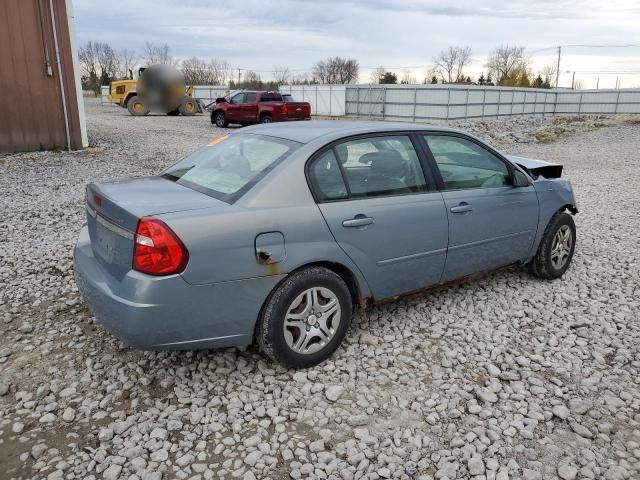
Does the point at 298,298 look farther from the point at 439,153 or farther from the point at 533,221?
the point at 533,221

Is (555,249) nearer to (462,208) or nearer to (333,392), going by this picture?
(462,208)

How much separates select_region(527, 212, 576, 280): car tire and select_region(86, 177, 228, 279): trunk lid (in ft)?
9.99

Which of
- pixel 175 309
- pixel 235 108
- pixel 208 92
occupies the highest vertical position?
pixel 208 92

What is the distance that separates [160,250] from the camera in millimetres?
2564

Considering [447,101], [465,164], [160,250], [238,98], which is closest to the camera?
[160,250]

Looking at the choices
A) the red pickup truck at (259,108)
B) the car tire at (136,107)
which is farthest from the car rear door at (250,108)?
the car tire at (136,107)

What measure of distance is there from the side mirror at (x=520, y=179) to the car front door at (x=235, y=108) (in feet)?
63.6

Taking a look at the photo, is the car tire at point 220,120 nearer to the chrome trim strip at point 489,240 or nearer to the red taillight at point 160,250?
the chrome trim strip at point 489,240

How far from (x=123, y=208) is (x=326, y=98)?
3018 cm

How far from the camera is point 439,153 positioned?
3.72m

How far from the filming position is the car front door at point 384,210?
3113mm

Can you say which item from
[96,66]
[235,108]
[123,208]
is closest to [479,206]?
[123,208]

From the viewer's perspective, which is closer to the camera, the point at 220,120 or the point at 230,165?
the point at 230,165

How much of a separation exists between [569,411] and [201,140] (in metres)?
15.7
